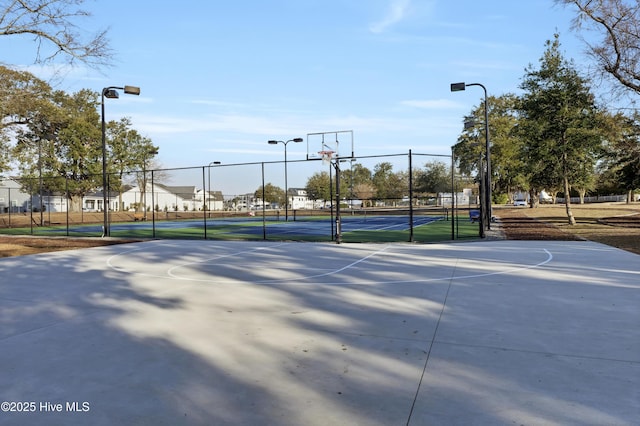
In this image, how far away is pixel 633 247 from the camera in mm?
14531

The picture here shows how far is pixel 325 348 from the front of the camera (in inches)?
194

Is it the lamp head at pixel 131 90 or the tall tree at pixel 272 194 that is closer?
the lamp head at pixel 131 90

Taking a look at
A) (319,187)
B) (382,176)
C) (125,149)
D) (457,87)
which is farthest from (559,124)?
(382,176)

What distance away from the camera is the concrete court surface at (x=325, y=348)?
3.44 metres

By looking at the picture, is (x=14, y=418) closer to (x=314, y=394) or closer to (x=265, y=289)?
(x=314, y=394)

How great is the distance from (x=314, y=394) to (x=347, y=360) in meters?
0.86

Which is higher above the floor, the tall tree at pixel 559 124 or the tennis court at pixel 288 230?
the tall tree at pixel 559 124

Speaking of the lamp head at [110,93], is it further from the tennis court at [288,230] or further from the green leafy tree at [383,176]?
the green leafy tree at [383,176]

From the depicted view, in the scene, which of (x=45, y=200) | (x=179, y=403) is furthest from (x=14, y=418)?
(x=45, y=200)

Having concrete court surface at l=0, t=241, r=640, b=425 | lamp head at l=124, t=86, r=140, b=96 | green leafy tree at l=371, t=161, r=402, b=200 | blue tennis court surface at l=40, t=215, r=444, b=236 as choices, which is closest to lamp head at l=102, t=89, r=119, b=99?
lamp head at l=124, t=86, r=140, b=96

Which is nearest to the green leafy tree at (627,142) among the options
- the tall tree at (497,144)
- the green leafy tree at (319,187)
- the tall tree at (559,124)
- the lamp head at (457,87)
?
the tall tree at (559,124)

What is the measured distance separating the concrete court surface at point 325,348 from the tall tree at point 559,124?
18.0 m

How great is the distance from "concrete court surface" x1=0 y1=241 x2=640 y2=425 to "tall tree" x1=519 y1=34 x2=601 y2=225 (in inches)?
709

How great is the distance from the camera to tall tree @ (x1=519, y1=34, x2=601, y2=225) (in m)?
25.5
